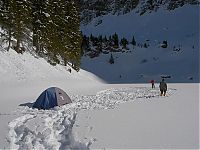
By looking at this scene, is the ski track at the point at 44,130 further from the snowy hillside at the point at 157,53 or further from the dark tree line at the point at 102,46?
the dark tree line at the point at 102,46

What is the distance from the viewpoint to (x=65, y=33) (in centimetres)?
5050

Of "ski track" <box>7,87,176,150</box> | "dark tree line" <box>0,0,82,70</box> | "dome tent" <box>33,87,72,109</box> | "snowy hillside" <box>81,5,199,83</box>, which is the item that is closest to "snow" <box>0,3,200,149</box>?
"ski track" <box>7,87,176,150</box>

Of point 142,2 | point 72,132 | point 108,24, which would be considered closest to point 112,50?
point 108,24

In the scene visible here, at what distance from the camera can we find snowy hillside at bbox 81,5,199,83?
79863 mm

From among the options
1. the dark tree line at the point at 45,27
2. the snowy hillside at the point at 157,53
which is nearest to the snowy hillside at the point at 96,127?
the dark tree line at the point at 45,27

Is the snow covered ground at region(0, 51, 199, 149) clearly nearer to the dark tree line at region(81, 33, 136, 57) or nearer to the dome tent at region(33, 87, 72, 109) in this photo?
the dome tent at region(33, 87, 72, 109)

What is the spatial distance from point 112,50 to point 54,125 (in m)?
81.3

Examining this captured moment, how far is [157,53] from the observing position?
93.1m

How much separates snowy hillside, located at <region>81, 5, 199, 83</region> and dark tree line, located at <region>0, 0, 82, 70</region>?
64.5 feet

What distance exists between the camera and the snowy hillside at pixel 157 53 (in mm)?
79863

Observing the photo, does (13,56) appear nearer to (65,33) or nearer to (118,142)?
(65,33)

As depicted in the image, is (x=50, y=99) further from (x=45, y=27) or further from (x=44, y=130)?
(x=45, y=27)

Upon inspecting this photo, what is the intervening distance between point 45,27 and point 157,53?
5255 centimetres

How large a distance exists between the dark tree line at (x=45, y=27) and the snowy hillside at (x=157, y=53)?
19.7 m
